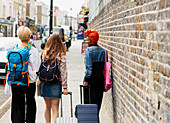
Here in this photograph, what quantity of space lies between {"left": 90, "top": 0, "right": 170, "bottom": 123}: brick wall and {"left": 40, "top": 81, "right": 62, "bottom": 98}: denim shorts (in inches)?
38.3

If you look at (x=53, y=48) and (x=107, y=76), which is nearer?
(x=53, y=48)

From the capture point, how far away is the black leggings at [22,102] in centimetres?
542

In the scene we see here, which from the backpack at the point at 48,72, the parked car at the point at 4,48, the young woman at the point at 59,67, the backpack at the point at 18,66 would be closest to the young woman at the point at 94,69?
the young woman at the point at 59,67

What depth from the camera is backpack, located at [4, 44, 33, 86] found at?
17.0 ft

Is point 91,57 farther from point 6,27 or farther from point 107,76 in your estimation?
point 6,27

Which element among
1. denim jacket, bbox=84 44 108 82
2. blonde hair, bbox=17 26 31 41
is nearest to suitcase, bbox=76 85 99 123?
denim jacket, bbox=84 44 108 82

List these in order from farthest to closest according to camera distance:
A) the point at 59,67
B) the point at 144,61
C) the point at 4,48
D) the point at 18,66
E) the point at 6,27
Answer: the point at 6,27
the point at 4,48
the point at 59,67
the point at 18,66
the point at 144,61

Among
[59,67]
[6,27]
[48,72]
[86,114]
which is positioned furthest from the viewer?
[6,27]

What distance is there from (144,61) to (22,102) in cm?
270

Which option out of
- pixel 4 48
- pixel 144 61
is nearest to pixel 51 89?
pixel 144 61

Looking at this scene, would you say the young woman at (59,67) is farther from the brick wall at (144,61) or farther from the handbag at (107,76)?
the brick wall at (144,61)

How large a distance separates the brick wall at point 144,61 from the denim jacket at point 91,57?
1.99ft

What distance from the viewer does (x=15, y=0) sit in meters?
64.0

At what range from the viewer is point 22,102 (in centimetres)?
554
